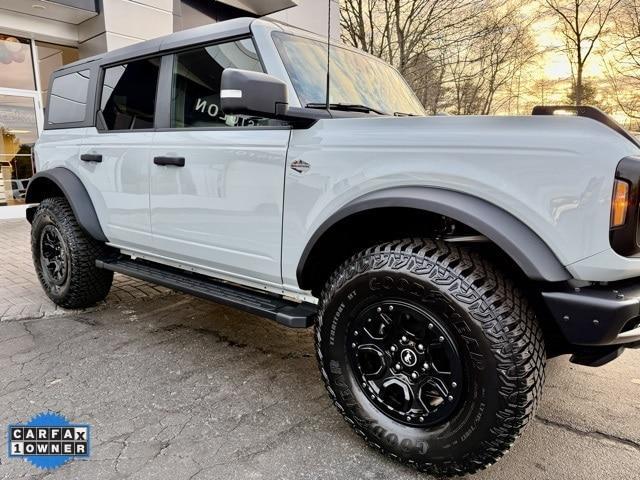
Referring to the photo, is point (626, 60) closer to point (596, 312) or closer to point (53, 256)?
point (596, 312)

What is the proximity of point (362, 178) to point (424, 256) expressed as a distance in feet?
1.46

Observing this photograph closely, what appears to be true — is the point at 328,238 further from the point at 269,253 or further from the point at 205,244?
the point at 205,244

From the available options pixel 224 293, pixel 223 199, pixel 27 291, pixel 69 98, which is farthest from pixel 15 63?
pixel 224 293

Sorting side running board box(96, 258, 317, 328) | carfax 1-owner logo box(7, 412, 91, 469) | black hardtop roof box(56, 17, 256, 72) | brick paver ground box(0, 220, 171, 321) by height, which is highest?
black hardtop roof box(56, 17, 256, 72)

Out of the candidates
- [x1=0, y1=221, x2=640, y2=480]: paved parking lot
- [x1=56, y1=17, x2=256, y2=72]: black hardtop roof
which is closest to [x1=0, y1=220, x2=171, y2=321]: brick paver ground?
[x1=0, y1=221, x2=640, y2=480]: paved parking lot

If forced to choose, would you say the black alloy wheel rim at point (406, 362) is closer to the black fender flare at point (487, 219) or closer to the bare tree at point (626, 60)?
the black fender flare at point (487, 219)

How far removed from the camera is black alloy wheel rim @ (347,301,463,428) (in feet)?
6.21

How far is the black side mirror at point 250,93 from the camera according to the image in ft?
6.64

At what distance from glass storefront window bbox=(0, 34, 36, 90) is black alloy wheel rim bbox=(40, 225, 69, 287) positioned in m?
7.63

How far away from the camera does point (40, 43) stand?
33.0 ft

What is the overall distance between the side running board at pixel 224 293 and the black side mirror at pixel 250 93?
99 cm

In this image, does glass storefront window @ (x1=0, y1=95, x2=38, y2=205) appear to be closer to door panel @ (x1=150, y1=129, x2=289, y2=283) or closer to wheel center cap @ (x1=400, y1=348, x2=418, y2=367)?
door panel @ (x1=150, y1=129, x2=289, y2=283)

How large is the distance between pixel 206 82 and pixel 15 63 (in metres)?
9.28

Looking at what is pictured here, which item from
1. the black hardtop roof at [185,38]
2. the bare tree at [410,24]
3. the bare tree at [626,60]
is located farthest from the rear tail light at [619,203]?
the bare tree at [626,60]
